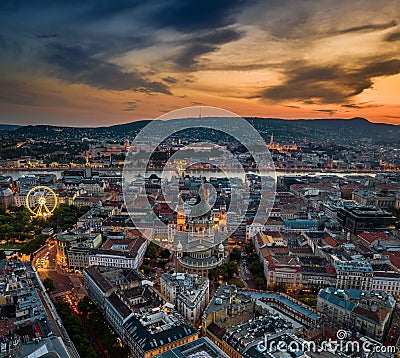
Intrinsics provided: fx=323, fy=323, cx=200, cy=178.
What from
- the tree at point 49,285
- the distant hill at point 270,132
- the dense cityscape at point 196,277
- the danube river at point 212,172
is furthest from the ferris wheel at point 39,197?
the distant hill at point 270,132

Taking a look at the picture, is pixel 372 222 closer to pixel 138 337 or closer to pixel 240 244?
pixel 240 244

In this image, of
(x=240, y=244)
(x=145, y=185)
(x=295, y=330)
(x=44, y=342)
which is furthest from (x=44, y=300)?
(x=145, y=185)

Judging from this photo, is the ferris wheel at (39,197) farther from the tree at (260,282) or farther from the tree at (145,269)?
the tree at (260,282)

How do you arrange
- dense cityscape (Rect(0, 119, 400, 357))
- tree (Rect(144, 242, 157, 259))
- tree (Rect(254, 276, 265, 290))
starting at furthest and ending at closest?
tree (Rect(144, 242, 157, 259)), tree (Rect(254, 276, 265, 290)), dense cityscape (Rect(0, 119, 400, 357))

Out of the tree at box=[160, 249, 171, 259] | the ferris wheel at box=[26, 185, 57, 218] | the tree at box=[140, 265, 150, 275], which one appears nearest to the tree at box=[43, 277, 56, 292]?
the tree at box=[140, 265, 150, 275]

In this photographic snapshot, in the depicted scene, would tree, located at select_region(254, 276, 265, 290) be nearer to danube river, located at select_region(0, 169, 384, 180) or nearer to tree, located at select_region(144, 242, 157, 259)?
tree, located at select_region(144, 242, 157, 259)

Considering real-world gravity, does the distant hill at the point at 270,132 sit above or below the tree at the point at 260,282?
above

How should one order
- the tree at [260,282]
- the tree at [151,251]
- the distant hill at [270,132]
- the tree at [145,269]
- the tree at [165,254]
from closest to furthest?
the tree at [260,282] < the tree at [145,269] < the tree at [151,251] < the tree at [165,254] < the distant hill at [270,132]

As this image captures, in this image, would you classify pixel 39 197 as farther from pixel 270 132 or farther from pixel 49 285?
pixel 270 132

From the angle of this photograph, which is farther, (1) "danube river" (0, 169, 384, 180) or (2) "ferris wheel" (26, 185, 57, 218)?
(1) "danube river" (0, 169, 384, 180)

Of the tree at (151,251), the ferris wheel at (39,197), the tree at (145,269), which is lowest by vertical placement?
the tree at (145,269)

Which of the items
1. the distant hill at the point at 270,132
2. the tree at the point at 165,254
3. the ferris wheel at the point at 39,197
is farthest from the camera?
the distant hill at the point at 270,132
